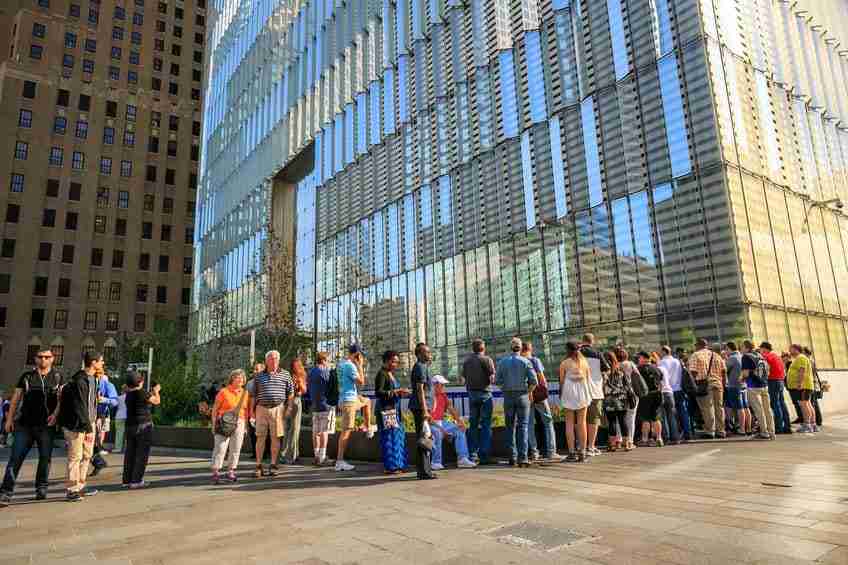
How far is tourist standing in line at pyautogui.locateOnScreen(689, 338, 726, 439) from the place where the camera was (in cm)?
1062

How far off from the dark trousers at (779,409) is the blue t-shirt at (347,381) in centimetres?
842

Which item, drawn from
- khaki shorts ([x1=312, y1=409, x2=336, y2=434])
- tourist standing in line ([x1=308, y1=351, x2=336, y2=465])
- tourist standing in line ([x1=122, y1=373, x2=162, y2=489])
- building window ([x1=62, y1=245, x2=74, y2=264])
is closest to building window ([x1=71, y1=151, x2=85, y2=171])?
building window ([x1=62, y1=245, x2=74, y2=264])

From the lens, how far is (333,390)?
9094 mm

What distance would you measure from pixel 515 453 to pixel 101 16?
247 ft

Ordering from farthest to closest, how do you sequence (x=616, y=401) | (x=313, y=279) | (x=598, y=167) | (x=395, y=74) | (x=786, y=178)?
(x=313, y=279)
(x=395, y=74)
(x=598, y=167)
(x=786, y=178)
(x=616, y=401)

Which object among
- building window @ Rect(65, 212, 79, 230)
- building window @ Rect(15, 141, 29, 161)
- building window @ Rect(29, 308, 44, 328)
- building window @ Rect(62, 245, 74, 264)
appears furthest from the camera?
building window @ Rect(65, 212, 79, 230)

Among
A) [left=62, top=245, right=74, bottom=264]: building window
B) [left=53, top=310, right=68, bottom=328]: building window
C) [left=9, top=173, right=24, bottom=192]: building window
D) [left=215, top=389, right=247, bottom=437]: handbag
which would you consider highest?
[left=9, top=173, right=24, bottom=192]: building window

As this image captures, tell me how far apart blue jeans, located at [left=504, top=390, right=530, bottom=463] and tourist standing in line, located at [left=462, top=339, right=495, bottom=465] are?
34cm

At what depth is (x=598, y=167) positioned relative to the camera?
70.2ft

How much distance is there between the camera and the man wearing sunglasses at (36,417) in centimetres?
690

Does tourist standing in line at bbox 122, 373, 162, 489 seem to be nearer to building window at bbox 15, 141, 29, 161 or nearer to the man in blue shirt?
the man in blue shirt

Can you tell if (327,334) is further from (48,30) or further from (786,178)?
(48,30)

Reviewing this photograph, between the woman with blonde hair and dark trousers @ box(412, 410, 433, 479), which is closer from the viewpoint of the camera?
dark trousers @ box(412, 410, 433, 479)

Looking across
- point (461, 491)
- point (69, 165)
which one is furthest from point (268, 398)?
point (69, 165)
